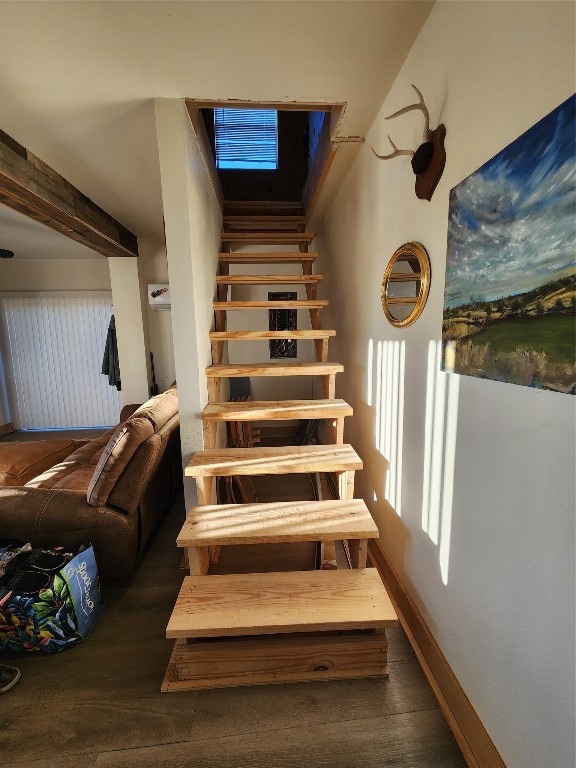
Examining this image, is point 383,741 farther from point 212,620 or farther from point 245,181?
point 245,181

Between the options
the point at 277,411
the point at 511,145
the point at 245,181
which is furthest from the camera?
the point at 245,181

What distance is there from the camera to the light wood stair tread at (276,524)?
4.38 ft

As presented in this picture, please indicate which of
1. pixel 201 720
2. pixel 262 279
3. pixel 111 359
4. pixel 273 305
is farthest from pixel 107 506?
pixel 111 359

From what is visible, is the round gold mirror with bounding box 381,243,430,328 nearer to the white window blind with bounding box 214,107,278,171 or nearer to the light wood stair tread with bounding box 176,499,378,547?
the light wood stair tread with bounding box 176,499,378,547

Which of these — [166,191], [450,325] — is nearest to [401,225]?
[450,325]

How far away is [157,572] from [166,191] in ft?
6.79

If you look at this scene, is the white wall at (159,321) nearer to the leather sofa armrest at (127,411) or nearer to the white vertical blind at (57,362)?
the leather sofa armrest at (127,411)

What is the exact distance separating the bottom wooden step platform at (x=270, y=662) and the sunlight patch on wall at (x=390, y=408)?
1.97 feet

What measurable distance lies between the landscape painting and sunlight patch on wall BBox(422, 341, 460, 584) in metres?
0.13

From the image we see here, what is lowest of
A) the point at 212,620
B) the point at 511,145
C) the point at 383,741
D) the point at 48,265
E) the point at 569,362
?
the point at 383,741

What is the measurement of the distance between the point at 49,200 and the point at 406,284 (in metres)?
2.34

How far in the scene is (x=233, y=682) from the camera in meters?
1.27

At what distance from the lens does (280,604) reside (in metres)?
1.27

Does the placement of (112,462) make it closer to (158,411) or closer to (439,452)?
(158,411)
